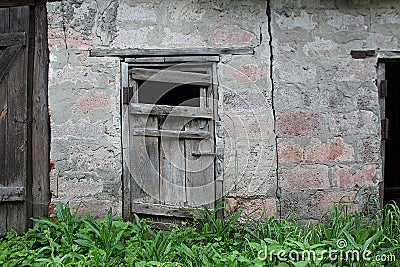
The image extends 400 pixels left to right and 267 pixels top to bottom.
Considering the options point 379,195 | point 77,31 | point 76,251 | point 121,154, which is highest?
point 77,31

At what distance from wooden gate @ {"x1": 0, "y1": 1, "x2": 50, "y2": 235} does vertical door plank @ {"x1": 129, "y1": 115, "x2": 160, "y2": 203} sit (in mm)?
848

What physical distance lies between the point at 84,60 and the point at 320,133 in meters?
2.33

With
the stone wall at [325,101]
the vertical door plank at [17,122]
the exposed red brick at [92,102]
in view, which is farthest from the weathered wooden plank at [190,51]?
the vertical door plank at [17,122]

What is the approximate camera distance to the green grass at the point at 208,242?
10.6 feet

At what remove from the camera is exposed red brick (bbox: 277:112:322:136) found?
13.4 ft

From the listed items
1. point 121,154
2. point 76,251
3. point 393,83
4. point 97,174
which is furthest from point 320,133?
point 393,83

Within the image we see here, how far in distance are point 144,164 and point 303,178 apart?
4.93 feet

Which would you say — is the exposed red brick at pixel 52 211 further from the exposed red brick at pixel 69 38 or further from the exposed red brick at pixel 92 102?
the exposed red brick at pixel 69 38

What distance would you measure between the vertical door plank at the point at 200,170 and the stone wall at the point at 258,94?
6.6 inches

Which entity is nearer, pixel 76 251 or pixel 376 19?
pixel 76 251

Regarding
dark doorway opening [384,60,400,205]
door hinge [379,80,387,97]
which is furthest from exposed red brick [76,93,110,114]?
dark doorway opening [384,60,400,205]

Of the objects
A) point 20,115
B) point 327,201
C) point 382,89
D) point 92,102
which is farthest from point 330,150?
point 20,115

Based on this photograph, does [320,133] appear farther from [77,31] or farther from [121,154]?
[77,31]

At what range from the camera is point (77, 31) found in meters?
4.11
